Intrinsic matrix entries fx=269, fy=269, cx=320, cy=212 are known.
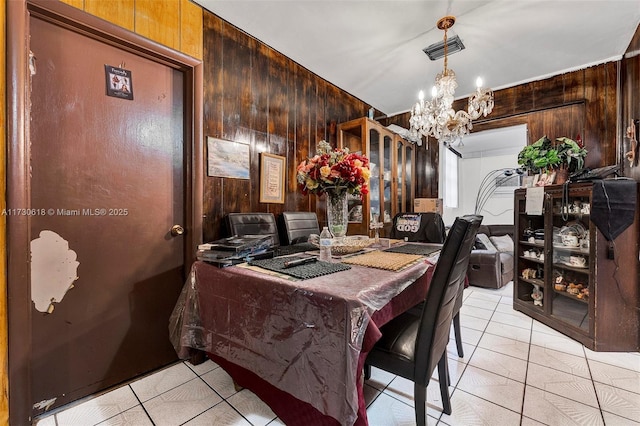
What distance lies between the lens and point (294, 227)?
249 cm

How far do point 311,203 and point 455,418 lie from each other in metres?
2.20

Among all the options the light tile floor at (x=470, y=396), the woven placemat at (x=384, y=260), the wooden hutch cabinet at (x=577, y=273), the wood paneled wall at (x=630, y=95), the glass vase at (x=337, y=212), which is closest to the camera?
the woven placemat at (x=384, y=260)

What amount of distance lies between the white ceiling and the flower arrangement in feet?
4.21

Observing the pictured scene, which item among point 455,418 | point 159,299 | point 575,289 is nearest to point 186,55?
point 159,299

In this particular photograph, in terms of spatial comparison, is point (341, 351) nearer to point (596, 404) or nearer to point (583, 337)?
point (596, 404)

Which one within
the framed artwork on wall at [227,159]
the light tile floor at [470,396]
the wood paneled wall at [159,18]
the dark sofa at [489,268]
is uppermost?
the wood paneled wall at [159,18]

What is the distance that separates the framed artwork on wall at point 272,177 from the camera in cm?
248

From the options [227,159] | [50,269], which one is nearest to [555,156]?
[227,159]

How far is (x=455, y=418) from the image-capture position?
137 cm

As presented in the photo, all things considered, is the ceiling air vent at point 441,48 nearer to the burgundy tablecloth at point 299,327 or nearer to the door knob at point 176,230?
the burgundy tablecloth at point 299,327

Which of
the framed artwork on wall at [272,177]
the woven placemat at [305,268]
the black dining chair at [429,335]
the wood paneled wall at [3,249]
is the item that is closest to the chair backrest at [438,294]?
the black dining chair at [429,335]

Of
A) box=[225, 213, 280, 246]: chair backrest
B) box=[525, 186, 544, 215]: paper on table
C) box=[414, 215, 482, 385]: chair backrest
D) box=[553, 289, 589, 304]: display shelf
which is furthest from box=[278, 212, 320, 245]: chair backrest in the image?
box=[553, 289, 589, 304]: display shelf

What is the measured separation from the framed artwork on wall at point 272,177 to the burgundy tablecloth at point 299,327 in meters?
1.19

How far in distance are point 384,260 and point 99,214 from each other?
167 cm
